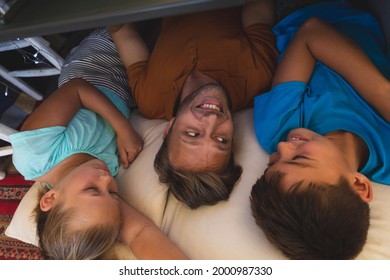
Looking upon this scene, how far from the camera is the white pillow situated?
882 millimetres

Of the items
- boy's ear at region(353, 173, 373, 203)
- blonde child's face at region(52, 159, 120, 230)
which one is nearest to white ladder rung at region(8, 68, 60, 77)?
blonde child's face at region(52, 159, 120, 230)

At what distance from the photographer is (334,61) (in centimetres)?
96

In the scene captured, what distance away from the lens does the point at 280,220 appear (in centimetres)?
82

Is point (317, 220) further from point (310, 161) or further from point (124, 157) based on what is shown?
point (124, 157)

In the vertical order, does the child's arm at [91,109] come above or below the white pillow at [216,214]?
above

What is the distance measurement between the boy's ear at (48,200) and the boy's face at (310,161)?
62 cm

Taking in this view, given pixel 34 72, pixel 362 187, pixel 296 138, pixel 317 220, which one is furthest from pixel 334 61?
pixel 34 72

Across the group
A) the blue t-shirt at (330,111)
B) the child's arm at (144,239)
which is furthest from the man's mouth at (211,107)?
the child's arm at (144,239)

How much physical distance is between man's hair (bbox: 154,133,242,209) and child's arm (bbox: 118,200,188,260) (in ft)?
0.42

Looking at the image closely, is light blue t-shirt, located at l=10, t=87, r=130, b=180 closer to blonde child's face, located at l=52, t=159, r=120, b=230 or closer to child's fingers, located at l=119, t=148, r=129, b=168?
child's fingers, located at l=119, t=148, r=129, b=168

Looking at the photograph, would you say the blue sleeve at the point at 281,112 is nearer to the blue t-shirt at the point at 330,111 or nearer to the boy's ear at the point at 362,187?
the blue t-shirt at the point at 330,111

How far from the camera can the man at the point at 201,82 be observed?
98 centimetres
